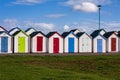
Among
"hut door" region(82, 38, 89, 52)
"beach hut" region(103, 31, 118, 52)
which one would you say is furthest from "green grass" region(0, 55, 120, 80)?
"beach hut" region(103, 31, 118, 52)

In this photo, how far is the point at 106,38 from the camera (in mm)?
51094

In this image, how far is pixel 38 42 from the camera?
45812mm

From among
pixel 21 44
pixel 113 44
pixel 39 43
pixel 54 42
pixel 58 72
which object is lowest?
pixel 58 72

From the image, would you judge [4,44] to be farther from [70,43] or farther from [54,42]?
[70,43]

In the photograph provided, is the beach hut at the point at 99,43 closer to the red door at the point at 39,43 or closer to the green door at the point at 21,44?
Result: the red door at the point at 39,43

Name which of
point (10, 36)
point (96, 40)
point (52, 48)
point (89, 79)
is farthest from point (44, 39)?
point (89, 79)

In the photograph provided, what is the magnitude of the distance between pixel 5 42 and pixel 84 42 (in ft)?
39.8

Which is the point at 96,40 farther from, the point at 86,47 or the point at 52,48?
the point at 52,48

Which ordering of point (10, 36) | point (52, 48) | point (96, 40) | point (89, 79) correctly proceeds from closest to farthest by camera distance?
1. point (89, 79)
2. point (10, 36)
3. point (52, 48)
4. point (96, 40)

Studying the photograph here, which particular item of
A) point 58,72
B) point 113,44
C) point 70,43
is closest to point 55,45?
point 70,43

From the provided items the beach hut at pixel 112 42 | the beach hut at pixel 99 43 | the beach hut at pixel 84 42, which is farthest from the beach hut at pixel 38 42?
the beach hut at pixel 112 42

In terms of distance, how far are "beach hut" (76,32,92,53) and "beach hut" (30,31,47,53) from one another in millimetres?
5642

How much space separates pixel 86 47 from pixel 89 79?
105 ft

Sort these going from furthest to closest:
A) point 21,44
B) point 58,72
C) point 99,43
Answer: point 99,43, point 21,44, point 58,72
